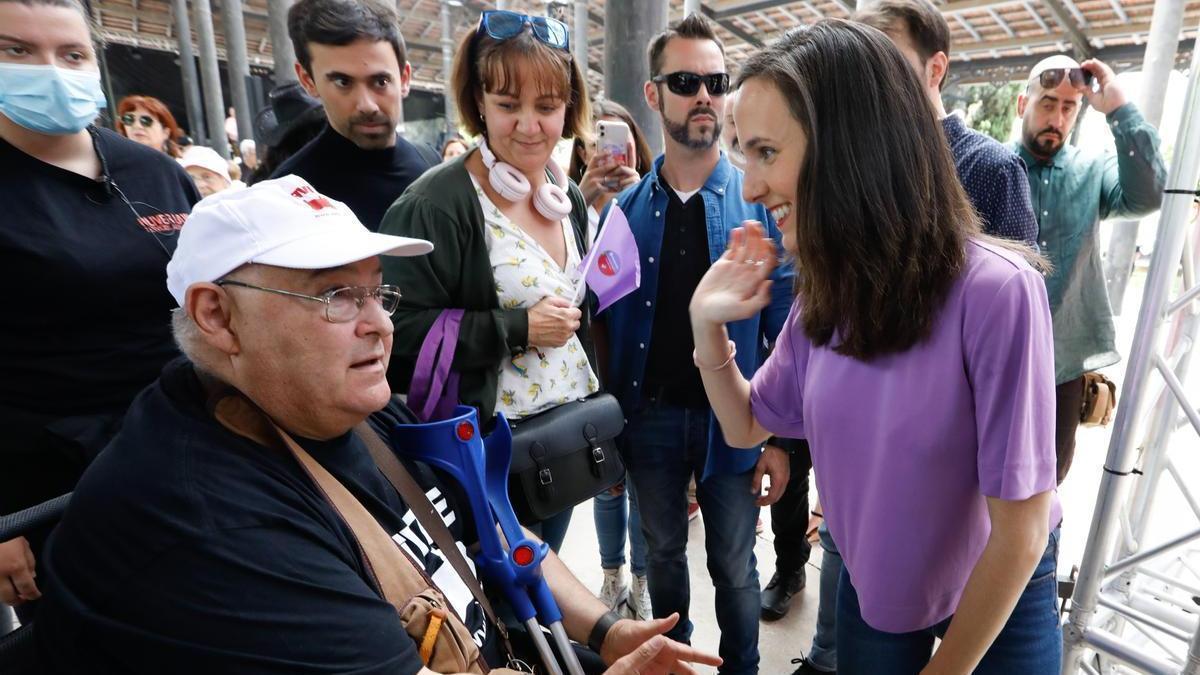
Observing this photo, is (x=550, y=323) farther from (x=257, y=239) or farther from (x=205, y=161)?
(x=205, y=161)

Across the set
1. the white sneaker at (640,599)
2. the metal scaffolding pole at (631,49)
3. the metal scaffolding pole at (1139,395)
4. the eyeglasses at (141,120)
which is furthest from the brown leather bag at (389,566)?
the eyeglasses at (141,120)

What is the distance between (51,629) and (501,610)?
2.69ft

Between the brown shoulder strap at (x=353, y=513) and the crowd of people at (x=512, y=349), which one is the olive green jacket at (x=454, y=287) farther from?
the brown shoulder strap at (x=353, y=513)

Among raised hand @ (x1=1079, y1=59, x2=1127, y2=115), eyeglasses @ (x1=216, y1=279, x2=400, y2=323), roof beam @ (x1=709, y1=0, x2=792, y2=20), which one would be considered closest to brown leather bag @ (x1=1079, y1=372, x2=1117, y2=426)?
raised hand @ (x1=1079, y1=59, x2=1127, y2=115)

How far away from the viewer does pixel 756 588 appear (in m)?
2.07

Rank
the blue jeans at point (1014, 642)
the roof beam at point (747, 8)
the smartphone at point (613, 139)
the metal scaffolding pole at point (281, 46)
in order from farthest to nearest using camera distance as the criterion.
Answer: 1. the roof beam at point (747, 8)
2. the metal scaffolding pole at point (281, 46)
3. the smartphone at point (613, 139)
4. the blue jeans at point (1014, 642)

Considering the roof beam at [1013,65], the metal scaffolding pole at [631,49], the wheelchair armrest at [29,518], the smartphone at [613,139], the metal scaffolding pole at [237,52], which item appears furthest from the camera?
the metal scaffolding pole at [237,52]

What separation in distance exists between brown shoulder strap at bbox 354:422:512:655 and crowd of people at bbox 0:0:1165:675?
15 mm

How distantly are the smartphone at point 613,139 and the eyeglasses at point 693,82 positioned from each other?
42 centimetres

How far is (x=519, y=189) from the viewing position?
5.59 feet

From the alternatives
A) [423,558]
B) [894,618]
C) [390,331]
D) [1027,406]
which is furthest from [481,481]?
[1027,406]

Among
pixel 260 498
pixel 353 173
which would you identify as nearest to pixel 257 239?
pixel 260 498

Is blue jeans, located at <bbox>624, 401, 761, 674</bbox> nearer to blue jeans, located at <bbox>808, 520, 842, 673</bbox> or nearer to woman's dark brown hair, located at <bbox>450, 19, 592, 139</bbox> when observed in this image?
blue jeans, located at <bbox>808, 520, 842, 673</bbox>

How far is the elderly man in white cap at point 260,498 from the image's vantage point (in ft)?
2.92
